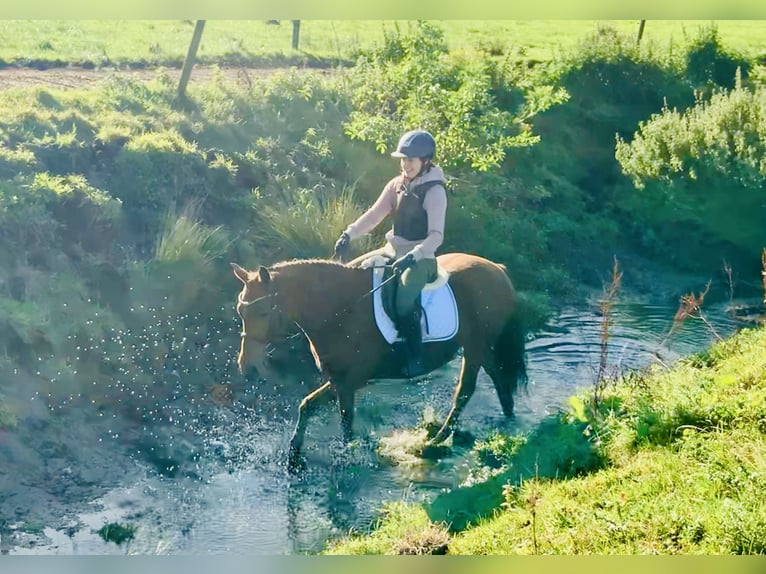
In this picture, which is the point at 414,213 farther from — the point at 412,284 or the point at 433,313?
the point at 433,313

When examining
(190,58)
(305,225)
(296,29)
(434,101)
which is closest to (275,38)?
(296,29)

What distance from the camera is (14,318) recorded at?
5949 millimetres

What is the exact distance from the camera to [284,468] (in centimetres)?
579

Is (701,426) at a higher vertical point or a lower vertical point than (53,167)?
lower

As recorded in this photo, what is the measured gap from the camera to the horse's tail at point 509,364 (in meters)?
6.12

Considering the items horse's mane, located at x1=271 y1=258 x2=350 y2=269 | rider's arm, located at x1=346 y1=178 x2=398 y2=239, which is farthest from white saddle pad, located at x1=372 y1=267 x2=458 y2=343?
rider's arm, located at x1=346 y1=178 x2=398 y2=239

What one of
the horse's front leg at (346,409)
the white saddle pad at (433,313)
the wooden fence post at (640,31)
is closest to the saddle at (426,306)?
the white saddle pad at (433,313)

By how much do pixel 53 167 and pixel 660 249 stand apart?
4002 mm

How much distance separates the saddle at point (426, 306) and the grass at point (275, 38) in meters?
1.68

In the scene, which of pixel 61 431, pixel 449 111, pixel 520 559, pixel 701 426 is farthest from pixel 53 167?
pixel 701 426

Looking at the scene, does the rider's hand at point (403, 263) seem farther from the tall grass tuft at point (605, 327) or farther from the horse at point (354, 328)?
the tall grass tuft at point (605, 327)

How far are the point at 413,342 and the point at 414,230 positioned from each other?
2.16ft

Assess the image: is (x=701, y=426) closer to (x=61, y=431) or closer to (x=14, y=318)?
(x=61, y=431)

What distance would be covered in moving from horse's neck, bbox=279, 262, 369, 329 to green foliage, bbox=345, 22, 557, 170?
115 cm
